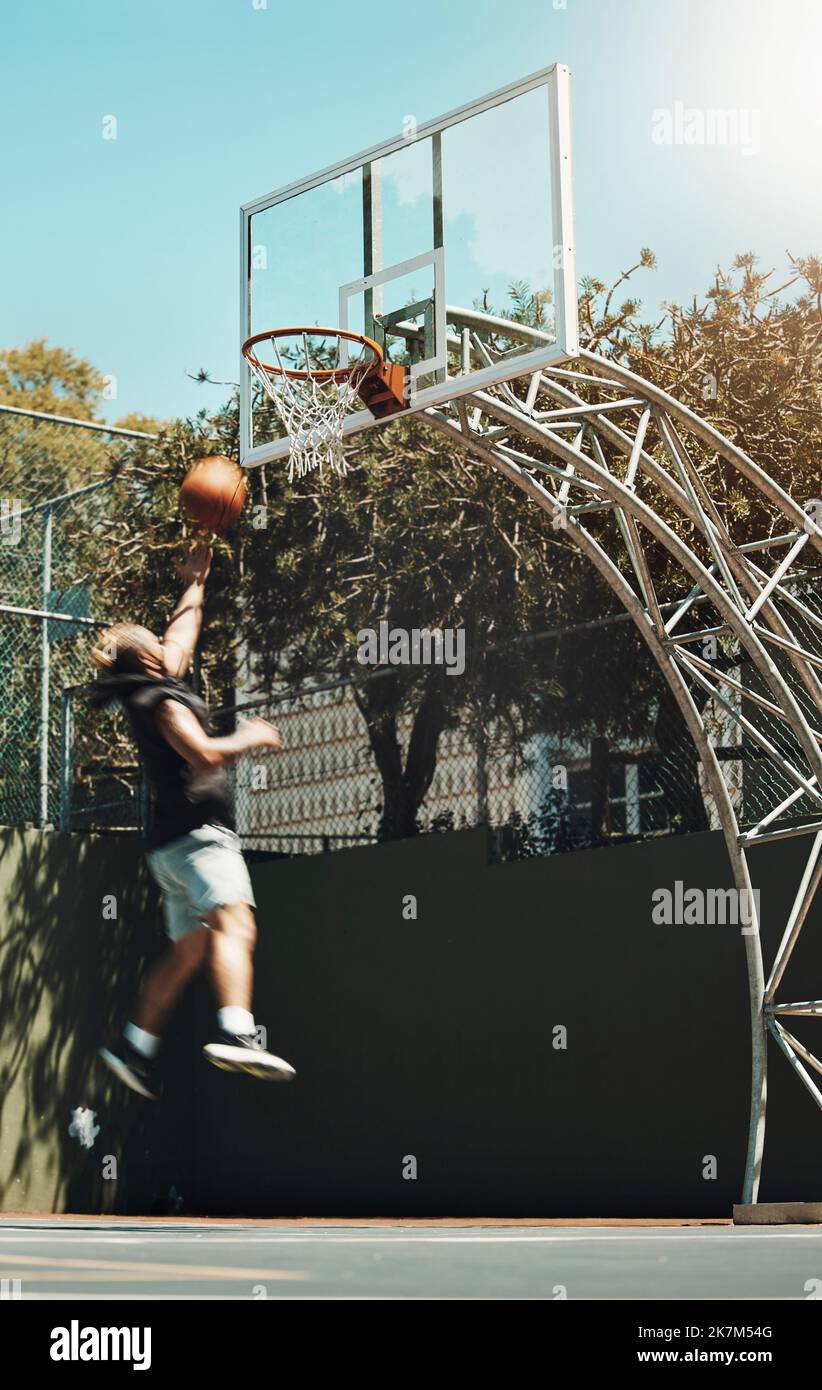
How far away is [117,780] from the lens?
13.4 meters

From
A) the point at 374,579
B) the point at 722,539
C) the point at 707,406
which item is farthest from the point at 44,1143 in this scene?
the point at 707,406

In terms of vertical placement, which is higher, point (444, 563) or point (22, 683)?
point (444, 563)

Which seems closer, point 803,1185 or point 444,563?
point 803,1185

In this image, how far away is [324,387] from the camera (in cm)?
875

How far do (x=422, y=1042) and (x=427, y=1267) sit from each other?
7.29 meters

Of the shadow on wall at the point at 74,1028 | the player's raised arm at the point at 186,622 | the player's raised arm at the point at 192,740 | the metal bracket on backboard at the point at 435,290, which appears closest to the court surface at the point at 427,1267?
the player's raised arm at the point at 192,740

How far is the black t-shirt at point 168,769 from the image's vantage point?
4488 mm

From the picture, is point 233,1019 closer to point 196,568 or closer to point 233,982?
point 233,982

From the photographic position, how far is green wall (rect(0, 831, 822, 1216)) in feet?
34.3

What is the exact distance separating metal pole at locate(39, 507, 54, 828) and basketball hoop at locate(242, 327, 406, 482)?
14.3 feet
